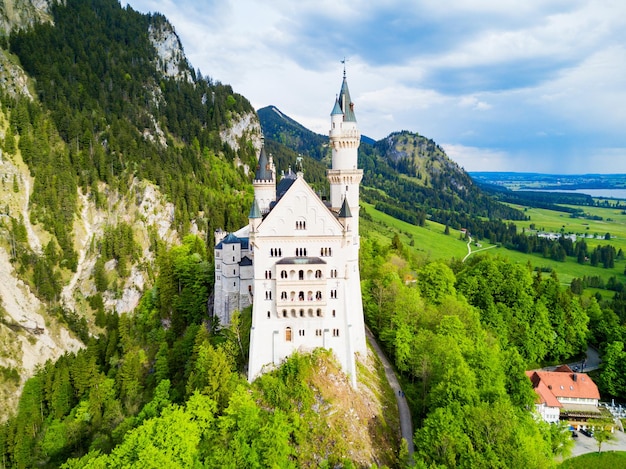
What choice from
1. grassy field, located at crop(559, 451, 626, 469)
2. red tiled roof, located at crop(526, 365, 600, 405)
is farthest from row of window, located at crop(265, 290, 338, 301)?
red tiled roof, located at crop(526, 365, 600, 405)

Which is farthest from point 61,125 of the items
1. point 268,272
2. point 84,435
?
point 268,272

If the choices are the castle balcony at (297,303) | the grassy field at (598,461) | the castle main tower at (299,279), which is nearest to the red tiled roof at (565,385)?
the grassy field at (598,461)

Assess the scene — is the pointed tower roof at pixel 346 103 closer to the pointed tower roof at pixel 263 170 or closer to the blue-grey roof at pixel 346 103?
the blue-grey roof at pixel 346 103

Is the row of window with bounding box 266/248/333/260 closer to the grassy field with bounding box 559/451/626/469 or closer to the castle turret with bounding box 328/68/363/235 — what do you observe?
the castle turret with bounding box 328/68/363/235

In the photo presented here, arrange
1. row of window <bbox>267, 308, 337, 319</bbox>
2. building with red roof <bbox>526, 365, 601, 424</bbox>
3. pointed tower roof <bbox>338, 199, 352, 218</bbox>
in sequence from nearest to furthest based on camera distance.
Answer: row of window <bbox>267, 308, 337, 319</bbox> < pointed tower roof <bbox>338, 199, 352, 218</bbox> < building with red roof <bbox>526, 365, 601, 424</bbox>

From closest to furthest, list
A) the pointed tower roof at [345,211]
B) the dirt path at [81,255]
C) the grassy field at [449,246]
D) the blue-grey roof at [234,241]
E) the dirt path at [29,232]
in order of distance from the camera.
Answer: the pointed tower roof at [345,211]
the blue-grey roof at [234,241]
the dirt path at [29,232]
the dirt path at [81,255]
the grassy field at [449,246]
